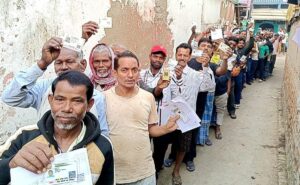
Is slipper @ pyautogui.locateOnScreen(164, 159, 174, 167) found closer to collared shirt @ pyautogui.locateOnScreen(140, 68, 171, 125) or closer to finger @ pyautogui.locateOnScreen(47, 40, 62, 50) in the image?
collared shirt @ pyautogui.locateOnScreen(140, 68, 171, 125)

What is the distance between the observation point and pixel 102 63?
2.97 m

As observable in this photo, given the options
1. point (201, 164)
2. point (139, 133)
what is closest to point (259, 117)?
point (201, 164)

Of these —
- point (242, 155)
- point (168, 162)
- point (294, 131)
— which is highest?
point (294, 131)

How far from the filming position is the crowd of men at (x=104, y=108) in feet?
5.48

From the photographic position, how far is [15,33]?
3.45 metres

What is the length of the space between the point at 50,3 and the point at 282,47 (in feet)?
85.9

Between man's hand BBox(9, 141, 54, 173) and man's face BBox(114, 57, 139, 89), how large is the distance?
1.22 m

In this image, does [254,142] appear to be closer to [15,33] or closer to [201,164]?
[201,164]

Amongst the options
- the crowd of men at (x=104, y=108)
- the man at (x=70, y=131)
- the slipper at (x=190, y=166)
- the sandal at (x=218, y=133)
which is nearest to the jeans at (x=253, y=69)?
the sandal at (x=218, y=133)

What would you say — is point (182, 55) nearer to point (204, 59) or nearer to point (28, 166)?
point (204, 59)

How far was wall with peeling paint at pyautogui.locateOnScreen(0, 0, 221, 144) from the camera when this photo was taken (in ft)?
11.1

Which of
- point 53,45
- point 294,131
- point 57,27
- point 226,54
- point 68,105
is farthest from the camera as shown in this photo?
point 294,131

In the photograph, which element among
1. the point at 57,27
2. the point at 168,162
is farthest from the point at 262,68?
the point at 57,27

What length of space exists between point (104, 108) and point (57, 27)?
2.04m
